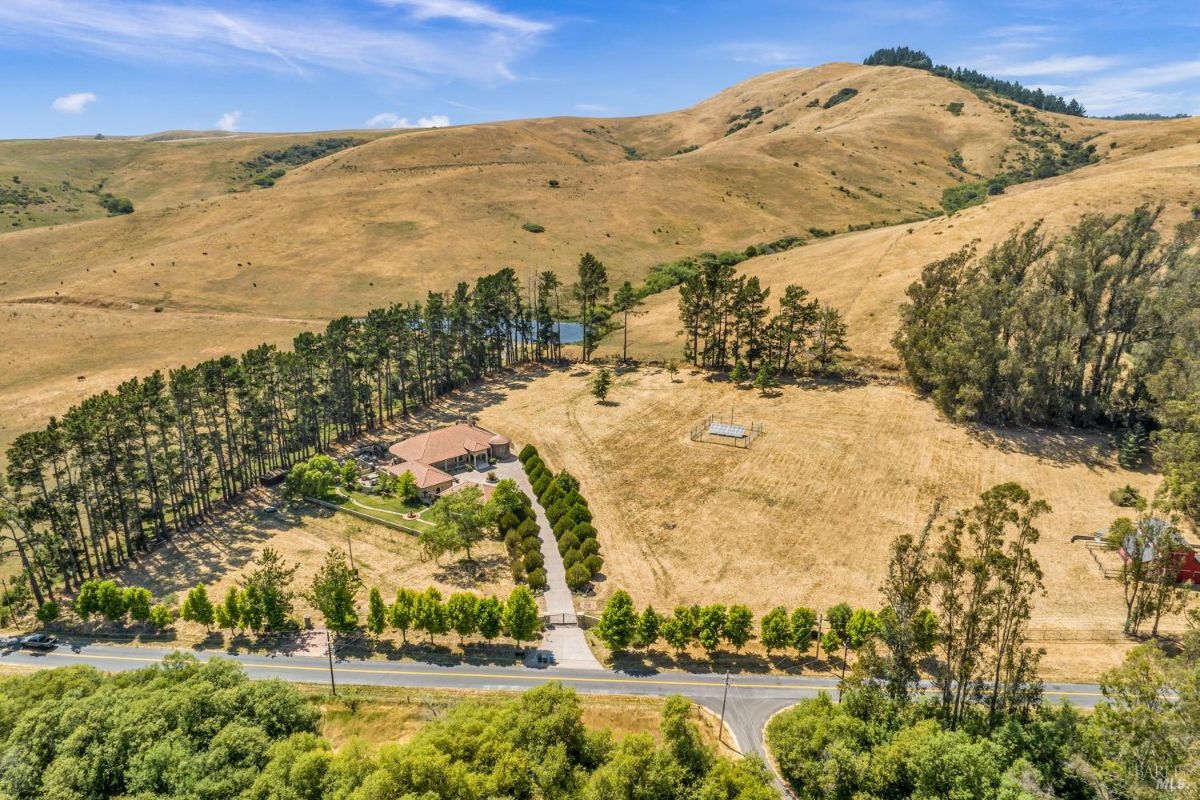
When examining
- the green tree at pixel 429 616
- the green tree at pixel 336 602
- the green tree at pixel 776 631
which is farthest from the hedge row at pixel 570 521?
the green tree at pixel 336 602

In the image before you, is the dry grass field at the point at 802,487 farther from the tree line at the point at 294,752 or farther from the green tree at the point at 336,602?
the green tree at the point at 336,602

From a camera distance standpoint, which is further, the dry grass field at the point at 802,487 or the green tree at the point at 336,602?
the dry grass field at the point at 802,487

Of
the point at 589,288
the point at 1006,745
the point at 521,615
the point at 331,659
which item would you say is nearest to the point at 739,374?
the point at 589,288

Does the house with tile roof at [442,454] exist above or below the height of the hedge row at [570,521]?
above

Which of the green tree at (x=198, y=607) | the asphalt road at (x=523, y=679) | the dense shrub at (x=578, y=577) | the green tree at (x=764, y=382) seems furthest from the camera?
the green tree at (x=764, y=382)

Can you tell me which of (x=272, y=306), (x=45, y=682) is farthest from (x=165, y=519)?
(x=272, y=306)

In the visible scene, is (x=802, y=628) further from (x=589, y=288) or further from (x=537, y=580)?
(x=589, y=288)
